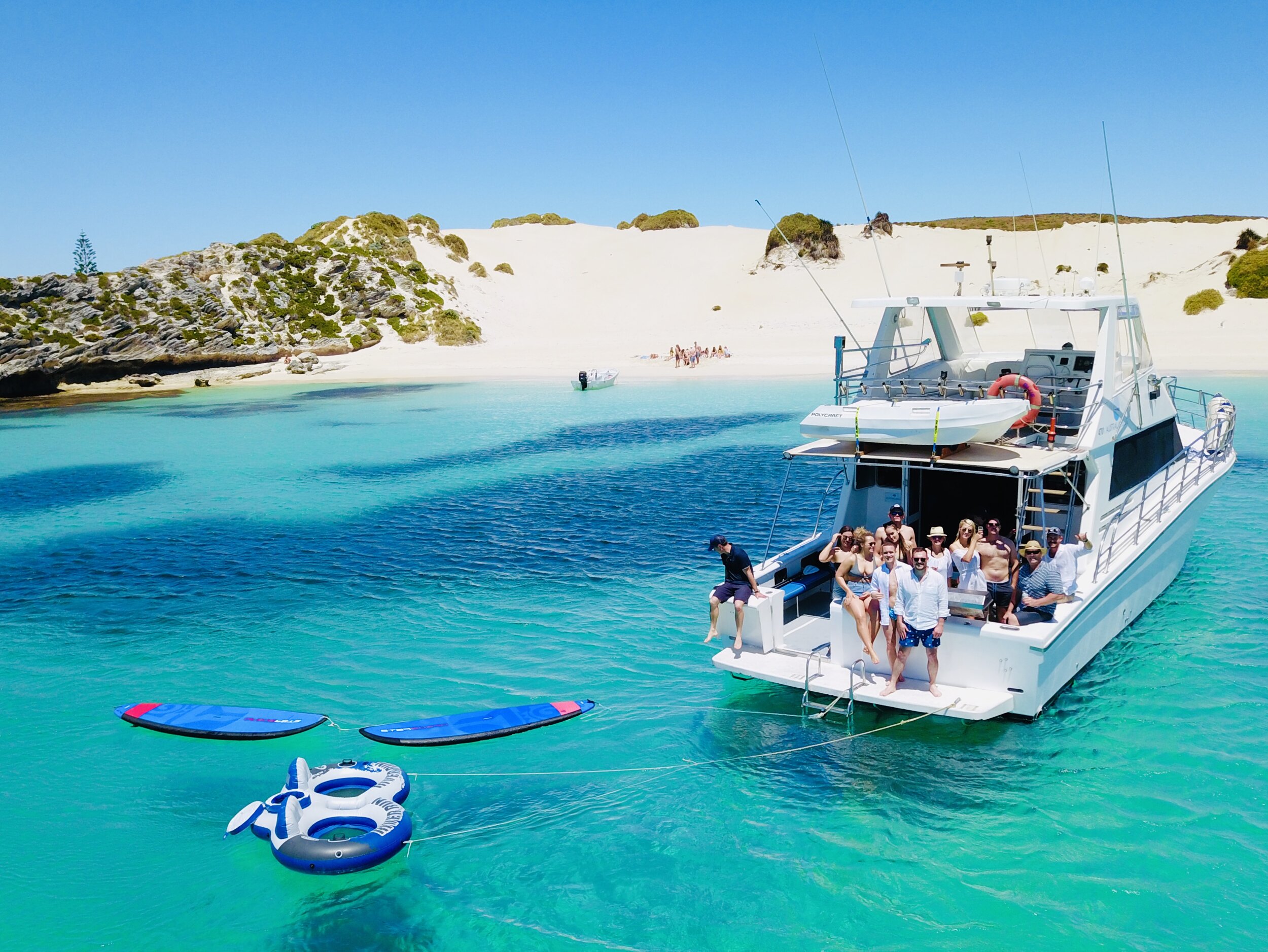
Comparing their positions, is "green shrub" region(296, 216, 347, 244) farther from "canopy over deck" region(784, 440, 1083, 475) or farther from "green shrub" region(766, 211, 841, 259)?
"canopy over deck" region(784, 440, 1083, 475)

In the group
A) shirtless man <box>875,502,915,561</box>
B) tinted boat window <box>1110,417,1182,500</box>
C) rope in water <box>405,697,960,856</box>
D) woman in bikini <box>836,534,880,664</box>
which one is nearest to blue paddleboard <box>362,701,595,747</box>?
rope in water <box>405,697,960,856</box>

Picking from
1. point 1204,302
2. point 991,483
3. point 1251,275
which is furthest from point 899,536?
point 1251,275

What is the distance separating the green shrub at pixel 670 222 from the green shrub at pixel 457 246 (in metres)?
21.2

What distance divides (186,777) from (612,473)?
55.6 ft

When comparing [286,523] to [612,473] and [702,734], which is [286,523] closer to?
[612,473]

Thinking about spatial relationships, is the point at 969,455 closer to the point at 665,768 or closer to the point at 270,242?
the point at 665,768

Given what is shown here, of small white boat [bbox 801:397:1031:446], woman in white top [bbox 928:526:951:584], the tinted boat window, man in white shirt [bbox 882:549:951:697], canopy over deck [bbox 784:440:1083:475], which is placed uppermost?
small white boat [bbox 801:397:1031:446]

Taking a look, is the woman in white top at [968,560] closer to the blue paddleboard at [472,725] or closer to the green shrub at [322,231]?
the blue paddleboard at [472,725]

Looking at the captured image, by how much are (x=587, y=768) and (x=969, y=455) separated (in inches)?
215

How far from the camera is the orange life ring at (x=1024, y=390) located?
10852 mm

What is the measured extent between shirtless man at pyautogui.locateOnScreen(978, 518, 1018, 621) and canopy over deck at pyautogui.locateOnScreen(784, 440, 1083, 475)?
0.70 m

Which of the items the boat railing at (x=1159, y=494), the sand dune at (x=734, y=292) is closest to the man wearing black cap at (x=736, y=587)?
the boat railing at (x=1159, y=494)

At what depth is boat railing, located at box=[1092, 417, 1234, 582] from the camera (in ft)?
37.8

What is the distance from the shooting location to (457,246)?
87.7m
